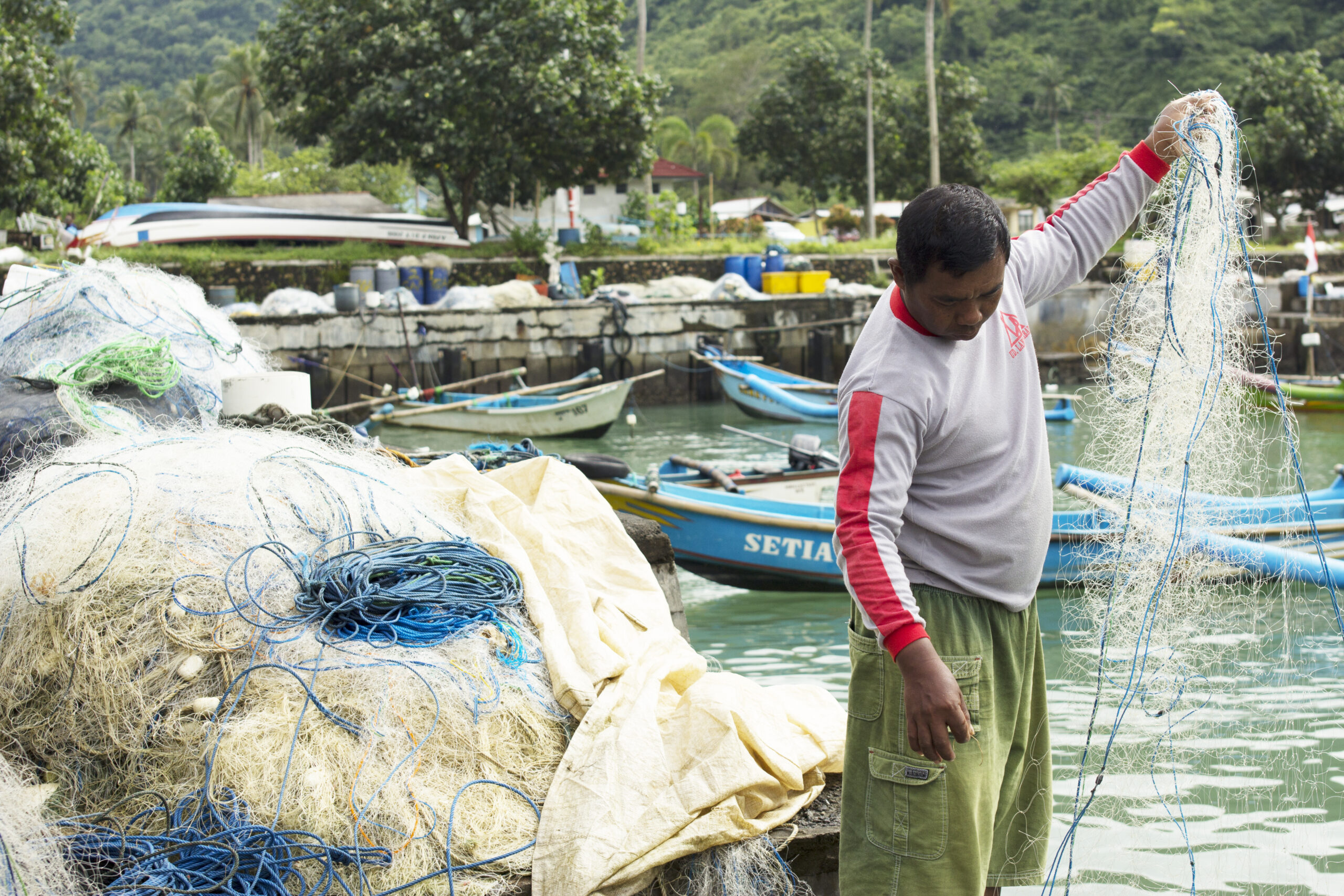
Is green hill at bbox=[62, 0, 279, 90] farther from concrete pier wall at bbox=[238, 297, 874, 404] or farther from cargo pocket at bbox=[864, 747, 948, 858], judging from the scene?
cargo pocket at bbox=[864, 747, 948, 858]

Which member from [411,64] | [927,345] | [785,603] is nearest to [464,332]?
[411,64]

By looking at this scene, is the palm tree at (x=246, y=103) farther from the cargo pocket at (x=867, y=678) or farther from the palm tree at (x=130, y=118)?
the cargo pocket at (x=867, y=678)

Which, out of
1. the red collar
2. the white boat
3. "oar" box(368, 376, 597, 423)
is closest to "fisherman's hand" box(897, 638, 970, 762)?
the red collar

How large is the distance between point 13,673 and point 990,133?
203 feet

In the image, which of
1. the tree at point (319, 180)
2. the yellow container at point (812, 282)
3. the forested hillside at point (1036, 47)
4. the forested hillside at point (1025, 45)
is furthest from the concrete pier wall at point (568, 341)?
the forested hillside at point (1025, 45)

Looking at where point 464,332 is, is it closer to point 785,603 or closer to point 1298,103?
point 785,603

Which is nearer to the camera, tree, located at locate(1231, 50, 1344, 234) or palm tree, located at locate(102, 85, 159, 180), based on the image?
tree, located at locate(1231, 50, 1344, 234)

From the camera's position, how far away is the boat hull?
49.8 feet

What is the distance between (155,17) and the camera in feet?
284

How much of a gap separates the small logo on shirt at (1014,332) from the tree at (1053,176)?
31.2m

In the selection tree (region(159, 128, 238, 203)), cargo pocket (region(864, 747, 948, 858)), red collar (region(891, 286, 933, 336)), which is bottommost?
cargo pocket (region(864, 747, 948, 858))

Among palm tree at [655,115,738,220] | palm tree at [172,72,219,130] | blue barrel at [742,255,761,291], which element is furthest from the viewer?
palm tree at [172,72,219,130]

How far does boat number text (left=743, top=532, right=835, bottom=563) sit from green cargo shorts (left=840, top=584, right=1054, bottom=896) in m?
5.33

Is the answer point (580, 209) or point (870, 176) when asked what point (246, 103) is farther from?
point (870, 176)
